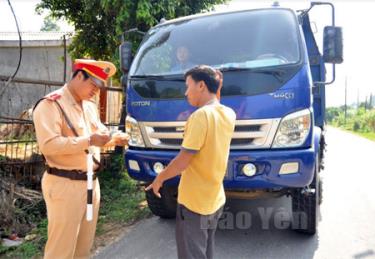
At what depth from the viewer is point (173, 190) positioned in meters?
3.78

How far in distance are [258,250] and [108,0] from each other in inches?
184

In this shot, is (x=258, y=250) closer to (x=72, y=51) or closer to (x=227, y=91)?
(x=227, y=91)

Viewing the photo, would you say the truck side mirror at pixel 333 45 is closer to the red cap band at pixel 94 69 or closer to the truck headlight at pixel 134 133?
the truck headlight at pixel 134 133

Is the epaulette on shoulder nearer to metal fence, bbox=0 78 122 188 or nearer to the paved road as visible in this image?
the paved road

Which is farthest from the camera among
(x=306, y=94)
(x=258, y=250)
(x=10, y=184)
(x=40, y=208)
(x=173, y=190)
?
(x=40, y=208)

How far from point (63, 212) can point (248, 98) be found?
1.70 metres

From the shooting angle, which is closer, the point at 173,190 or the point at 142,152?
the point at 142,152

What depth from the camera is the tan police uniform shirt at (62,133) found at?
2.10 metres

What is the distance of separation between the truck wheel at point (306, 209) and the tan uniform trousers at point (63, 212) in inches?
79.4

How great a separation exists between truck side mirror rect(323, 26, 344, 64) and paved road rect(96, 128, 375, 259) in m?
1.81

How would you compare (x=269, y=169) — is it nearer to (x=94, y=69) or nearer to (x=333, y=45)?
(x=333, y=45)

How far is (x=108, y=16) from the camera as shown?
265 inches

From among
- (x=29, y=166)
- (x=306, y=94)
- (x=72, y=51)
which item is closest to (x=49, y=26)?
(x=72, y=51)

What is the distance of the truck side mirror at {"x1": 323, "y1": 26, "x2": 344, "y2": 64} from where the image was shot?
3.50 meters
